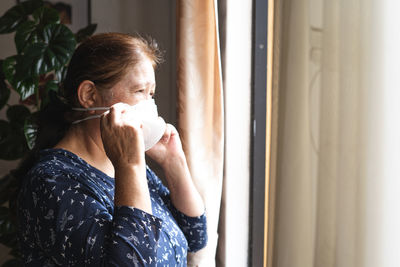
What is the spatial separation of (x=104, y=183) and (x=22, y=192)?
0.64ft

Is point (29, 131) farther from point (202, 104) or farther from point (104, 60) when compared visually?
point (104, 60)

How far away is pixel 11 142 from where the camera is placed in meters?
1.97

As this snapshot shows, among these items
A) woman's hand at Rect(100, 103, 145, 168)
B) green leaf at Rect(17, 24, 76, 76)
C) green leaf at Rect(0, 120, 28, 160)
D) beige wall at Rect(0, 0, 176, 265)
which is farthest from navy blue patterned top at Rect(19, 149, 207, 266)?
beige wall at Rect(0, 0, 176, 265)

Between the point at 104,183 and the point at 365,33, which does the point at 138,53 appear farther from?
the point at 365,33

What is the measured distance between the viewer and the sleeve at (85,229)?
0.90 meters

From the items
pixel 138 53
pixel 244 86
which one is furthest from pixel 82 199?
pixel 244 86

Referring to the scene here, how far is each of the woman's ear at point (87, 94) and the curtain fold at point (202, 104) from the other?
1.68 ft

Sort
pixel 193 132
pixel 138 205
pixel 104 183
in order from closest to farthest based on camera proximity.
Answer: pixel 138 205
pixel 104 183
pixel 193 132

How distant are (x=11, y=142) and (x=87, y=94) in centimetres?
97

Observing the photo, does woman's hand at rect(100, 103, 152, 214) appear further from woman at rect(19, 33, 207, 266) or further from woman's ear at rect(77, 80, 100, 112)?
woman's ear at rect(77, 80, 100, 112)

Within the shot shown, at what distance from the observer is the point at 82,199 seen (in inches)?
38.1

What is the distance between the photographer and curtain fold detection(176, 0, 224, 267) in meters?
1.60

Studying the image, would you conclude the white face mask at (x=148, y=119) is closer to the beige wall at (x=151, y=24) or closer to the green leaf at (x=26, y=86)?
the green leaf at (x=26, y=86)

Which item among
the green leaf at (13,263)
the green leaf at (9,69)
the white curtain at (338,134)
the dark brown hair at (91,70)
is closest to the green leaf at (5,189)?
the green leaf at (13,263)
